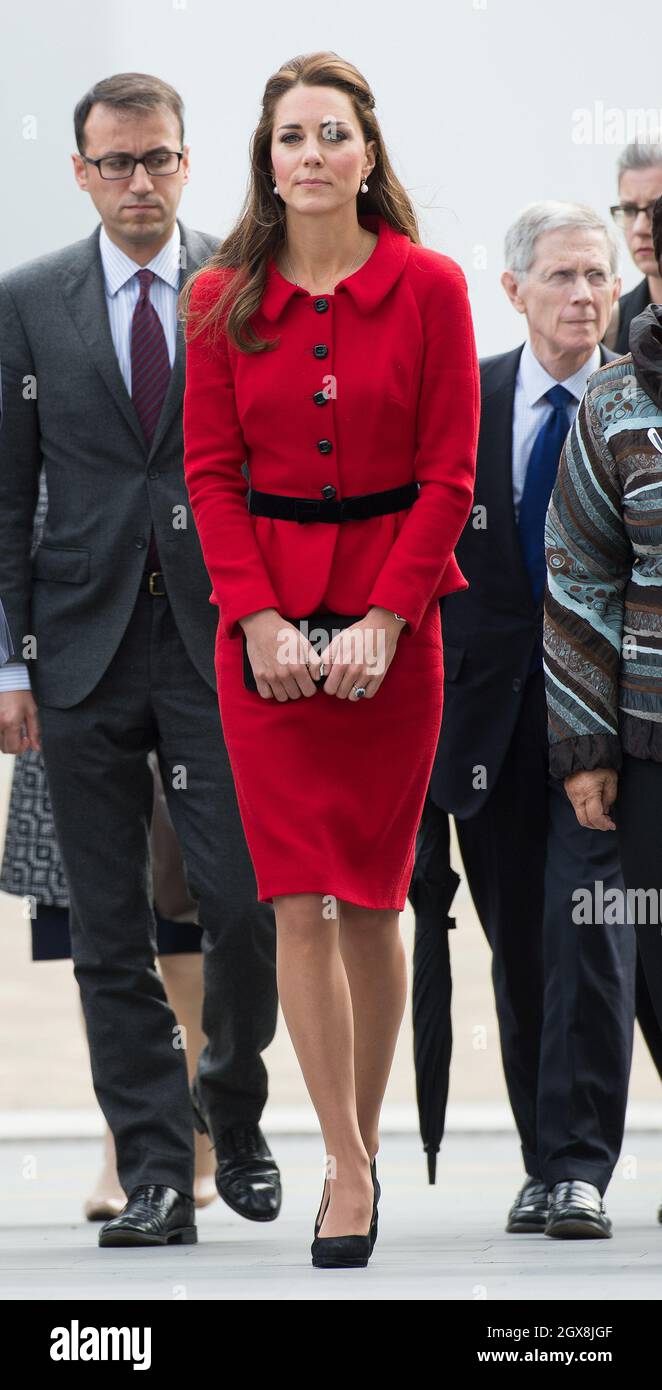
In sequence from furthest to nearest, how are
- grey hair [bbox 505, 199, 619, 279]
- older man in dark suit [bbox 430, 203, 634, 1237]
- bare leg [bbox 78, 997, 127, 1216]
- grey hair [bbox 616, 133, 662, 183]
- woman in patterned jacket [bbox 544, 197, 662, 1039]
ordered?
grey hair [bbox 616, 133, 662, 183] < bare leg [bbox 78, 997, 127, 1216] < grey hair [bbox 505, 199, 619, 279] < older man in dark suit [bbox 430, 203, 634, 1237] < woman in patterned jacket [bbox 544, 197, 662, 1039]

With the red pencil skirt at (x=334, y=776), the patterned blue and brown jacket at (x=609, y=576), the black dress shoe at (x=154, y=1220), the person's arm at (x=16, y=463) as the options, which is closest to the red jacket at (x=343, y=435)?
the red pencil skirt at (x=334, y=776)

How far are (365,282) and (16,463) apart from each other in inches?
36.8

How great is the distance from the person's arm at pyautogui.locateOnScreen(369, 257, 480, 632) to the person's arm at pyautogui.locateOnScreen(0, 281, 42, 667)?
3.08 feet

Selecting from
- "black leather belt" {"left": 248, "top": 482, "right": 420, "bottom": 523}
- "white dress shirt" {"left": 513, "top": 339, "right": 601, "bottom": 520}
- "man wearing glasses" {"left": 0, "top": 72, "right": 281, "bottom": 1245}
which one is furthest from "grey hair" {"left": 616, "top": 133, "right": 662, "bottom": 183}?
"black leather belt" {"left": 248, "top": 482, "right": 420, "bottom": 523}

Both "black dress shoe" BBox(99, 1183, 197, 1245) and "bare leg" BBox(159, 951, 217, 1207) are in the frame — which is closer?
"black dress shoe" BBox(99, 1183, 197, 1245)

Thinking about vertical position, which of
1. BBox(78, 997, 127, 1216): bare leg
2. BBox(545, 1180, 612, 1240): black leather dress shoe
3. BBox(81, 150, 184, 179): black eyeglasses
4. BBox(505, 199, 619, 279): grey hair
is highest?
BBox(81, 150, 184, 179): black eyeglasses

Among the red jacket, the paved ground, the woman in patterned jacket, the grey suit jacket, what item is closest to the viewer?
the paved ground

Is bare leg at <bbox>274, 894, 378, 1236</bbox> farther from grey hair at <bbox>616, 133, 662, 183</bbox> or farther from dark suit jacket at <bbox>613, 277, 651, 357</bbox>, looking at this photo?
grey hair at <bbox>616, 133, 662, 183</bbox>

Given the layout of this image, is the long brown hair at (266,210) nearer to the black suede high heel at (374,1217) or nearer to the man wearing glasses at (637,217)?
the man wearing glasses at (637,217)

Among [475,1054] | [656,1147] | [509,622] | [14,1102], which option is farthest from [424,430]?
[475,1054]

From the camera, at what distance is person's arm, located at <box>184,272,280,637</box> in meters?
4.23

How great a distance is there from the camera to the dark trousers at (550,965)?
16.1ft

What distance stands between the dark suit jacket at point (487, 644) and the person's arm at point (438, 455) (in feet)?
2.49

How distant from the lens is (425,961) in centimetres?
511
